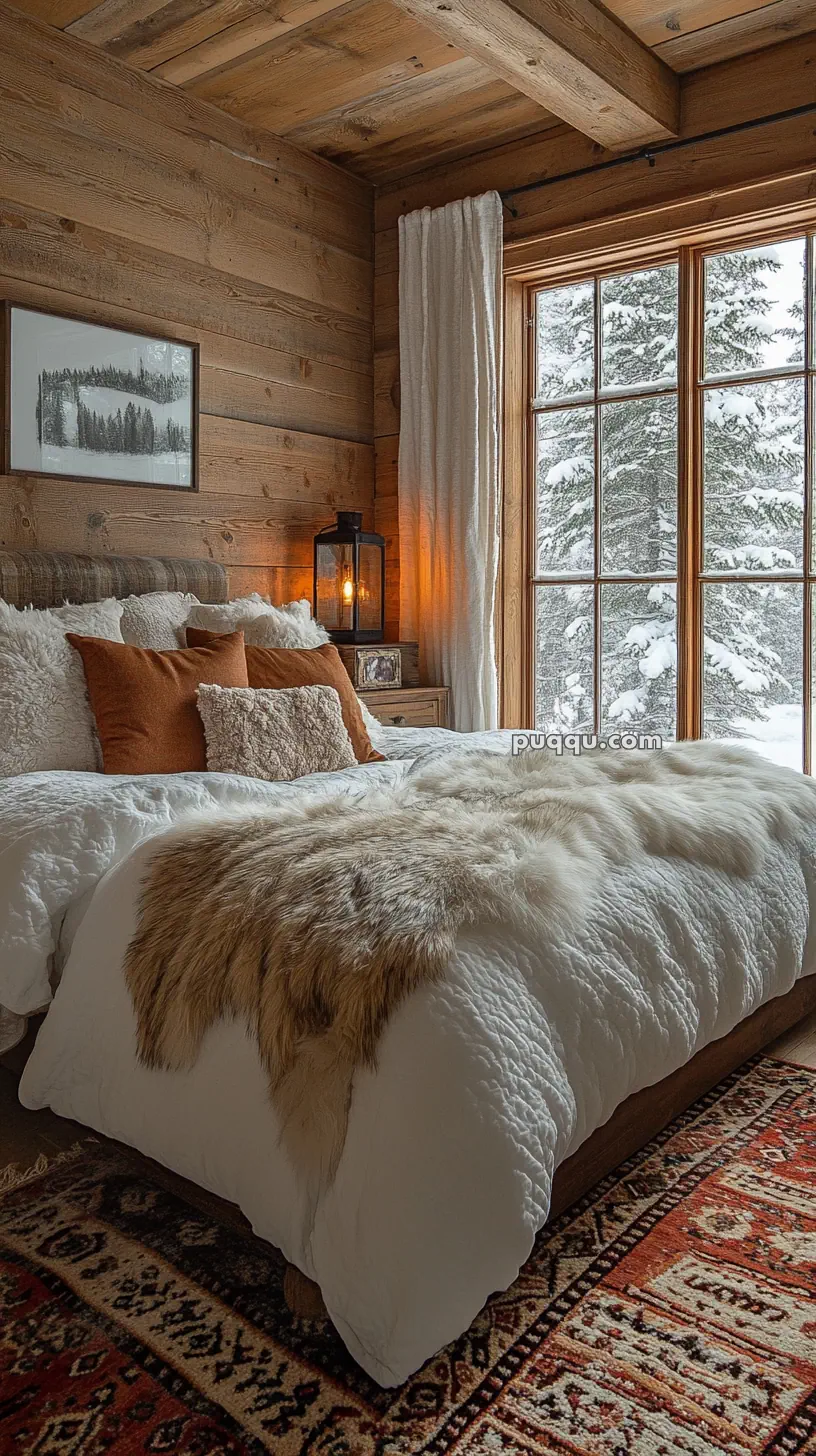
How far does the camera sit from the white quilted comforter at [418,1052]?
124cm

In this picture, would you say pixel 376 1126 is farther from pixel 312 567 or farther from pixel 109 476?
pixel 312 567

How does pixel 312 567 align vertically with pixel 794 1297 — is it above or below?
above

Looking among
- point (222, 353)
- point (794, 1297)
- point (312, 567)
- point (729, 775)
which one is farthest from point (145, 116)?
point (794, 1297)

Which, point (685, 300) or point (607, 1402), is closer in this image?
point (607, 1402)

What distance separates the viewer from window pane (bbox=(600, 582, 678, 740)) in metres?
3.84

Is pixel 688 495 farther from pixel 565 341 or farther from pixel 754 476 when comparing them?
pixel 565 341

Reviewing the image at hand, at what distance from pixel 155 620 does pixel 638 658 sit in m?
1.81

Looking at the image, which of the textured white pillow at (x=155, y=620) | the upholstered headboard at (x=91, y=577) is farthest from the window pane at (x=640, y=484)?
the textured white pillow at (x=155, y=620)

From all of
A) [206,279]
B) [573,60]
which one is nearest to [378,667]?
[206,279]

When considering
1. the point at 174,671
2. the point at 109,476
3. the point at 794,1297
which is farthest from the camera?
the point at 109,476

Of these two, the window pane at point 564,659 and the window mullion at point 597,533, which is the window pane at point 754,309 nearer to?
the window mullion at point 597,533

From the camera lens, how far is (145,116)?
3412 millimetres

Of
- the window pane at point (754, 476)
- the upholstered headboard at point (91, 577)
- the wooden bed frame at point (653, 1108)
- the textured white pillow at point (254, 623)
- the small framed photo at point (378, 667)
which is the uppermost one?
the window pane at point (754, 476)

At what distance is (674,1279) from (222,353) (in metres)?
3.20
